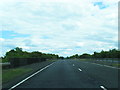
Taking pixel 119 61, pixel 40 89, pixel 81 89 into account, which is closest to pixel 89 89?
pixel 81 89

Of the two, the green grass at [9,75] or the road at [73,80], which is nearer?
the road at [73,80]

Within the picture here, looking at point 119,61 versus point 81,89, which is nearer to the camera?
point 81,89

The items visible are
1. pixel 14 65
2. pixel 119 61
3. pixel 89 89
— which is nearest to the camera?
pixel 89 89

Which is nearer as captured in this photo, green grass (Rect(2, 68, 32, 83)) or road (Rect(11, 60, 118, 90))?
road (Rect(11, 60, 118, 90))

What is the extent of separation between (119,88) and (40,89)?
3.84 meters

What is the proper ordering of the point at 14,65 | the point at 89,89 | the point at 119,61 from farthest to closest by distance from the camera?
the point at 119,61
the point at 14,65
the point at 89,89

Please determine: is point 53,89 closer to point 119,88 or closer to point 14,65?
point 119,88

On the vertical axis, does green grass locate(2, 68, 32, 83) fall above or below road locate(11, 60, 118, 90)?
below

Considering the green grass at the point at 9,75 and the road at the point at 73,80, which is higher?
the road at the point at 73,80

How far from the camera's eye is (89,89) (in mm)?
10961

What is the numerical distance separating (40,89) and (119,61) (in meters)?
33.8

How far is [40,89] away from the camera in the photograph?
1098 centimetres

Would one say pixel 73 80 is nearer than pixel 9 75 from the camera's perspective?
Yes

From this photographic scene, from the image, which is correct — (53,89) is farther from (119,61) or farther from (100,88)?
(119,61)
